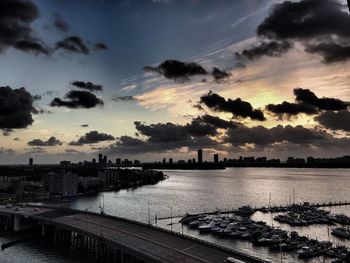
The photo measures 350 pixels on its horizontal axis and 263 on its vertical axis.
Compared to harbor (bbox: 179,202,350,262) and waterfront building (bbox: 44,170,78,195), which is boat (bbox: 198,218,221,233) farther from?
waterfront building (bbox: 44,170,78,195)

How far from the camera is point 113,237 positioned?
62156 millimetres

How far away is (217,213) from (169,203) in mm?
34458

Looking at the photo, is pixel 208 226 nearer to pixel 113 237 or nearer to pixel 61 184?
pixel 113 237

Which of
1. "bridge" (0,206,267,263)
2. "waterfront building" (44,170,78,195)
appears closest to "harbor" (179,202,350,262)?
"bridge" (0,206,267,263)

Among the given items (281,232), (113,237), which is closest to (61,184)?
(113,237)

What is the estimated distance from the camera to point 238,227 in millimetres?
83000

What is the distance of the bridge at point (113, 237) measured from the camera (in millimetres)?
49719

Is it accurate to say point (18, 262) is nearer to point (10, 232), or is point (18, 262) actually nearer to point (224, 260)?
point (10, 232)

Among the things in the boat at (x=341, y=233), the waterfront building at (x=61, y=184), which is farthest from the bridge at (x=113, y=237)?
the waterfront building at (x=61, y=184)

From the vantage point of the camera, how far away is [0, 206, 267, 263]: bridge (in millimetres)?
49719

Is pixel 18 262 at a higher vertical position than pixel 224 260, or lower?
lower

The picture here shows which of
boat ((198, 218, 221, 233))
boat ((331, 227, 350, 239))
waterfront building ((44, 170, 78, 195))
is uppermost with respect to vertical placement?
waterfront building ((44, 170, 78, 195))

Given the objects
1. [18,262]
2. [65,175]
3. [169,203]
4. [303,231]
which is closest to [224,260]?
[18,262]

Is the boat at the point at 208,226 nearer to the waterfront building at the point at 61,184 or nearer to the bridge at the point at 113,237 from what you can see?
the bridge at the point at 113,237
